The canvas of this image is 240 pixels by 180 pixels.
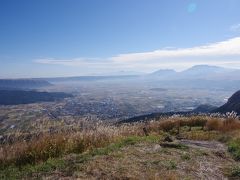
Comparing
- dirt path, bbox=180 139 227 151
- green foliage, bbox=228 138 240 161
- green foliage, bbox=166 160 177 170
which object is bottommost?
dirt path, bbox=180 139 227 151

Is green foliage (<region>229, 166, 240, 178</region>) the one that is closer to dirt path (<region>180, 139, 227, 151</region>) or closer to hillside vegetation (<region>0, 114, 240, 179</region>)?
hillside vegetation (<region>0, 114, 240, 179</region>)

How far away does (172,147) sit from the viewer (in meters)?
10.6

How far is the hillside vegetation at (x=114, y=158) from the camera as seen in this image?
7.41 metres

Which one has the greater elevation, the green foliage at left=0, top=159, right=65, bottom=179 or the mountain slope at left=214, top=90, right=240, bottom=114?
the green foliage at left=0, top=159, right=65, bottom=179

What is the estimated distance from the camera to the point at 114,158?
8.50m

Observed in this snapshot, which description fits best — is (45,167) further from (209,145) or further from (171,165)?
(209,145)

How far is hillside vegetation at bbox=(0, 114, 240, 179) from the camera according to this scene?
24.3ft

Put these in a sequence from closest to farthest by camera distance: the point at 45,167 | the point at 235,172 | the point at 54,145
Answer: the point at 45,167 → the point at 235,172 → the point at 54,145

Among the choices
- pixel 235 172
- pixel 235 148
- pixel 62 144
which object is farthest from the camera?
pixel 235 148

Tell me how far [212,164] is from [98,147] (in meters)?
3.05

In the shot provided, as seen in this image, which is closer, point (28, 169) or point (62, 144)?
point (28, 169)

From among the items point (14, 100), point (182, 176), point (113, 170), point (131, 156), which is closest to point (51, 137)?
point (131, 156)

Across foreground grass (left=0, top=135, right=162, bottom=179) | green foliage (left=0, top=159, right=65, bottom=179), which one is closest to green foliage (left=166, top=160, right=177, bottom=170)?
foreground grass (left=0, top=135, right=162, bottom=179)

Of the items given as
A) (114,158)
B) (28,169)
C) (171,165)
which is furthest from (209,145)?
(28,169)
